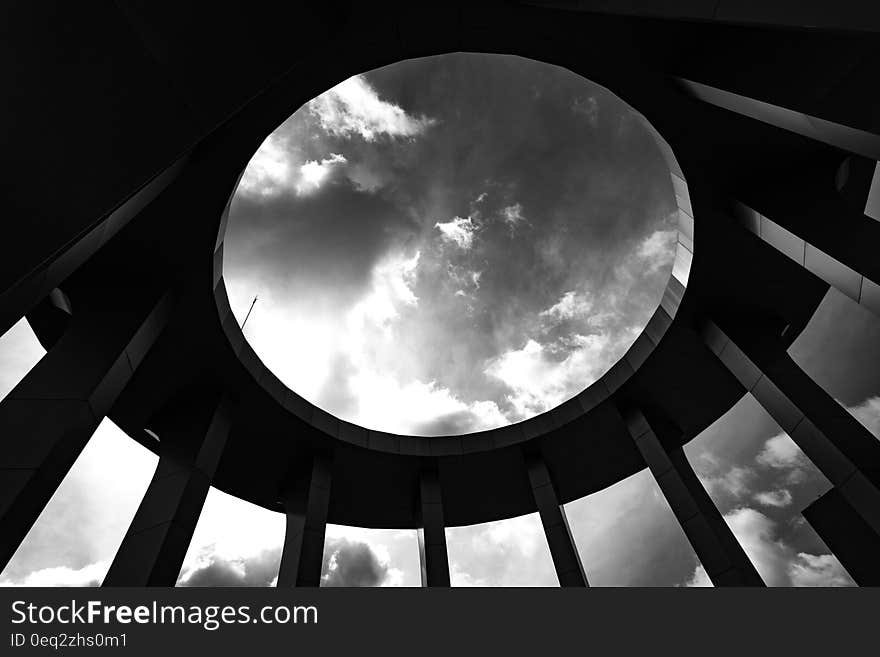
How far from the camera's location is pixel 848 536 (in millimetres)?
14453

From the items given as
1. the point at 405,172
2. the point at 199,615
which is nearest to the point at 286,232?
the point at 405,172

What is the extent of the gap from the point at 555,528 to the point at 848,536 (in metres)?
9.73

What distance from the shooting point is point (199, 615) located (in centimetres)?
404

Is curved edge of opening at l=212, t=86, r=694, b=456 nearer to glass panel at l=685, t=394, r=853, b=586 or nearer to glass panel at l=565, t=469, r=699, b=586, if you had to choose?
glass panel at l=685, t=394, r=853, b=586

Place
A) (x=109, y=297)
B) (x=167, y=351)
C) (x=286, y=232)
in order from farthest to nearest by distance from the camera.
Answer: (x=286, y=232)
(x=167, y=351)
(x=109, y=297)

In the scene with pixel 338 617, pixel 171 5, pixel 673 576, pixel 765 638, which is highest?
pixel 673 576

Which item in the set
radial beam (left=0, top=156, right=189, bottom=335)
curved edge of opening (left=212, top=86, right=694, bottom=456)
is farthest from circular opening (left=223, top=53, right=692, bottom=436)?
radial beam (left=0, top=156, right=189, bottom=335)

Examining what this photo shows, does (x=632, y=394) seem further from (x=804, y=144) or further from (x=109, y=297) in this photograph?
(x=109, y=297)

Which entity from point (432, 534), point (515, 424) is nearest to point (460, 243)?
point (515, 424)

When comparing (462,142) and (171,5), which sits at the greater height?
(462,142)

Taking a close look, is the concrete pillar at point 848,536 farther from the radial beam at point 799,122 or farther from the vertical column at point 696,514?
the radial beam at point 799,122

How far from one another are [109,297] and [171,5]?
13.7 m

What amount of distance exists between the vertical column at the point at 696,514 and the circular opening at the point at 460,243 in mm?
4498

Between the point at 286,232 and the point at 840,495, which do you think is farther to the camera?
the point at 286,232
